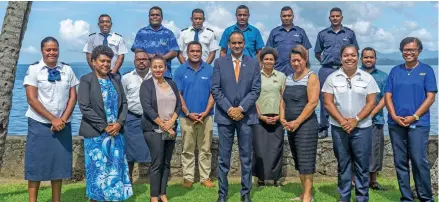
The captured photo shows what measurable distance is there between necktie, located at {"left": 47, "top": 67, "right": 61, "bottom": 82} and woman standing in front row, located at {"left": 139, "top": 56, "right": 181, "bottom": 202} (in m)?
0.95

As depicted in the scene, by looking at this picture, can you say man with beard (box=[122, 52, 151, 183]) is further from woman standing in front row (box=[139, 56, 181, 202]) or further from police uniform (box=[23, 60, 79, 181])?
police uniform (box=[23, 60, 79, 181])

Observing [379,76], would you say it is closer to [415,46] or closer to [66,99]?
[415,46]

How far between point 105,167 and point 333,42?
426cm

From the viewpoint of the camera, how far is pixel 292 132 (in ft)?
21.9

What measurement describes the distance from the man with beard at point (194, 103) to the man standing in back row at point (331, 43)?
197 centimetres

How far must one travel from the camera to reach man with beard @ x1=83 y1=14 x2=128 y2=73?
27.8ft

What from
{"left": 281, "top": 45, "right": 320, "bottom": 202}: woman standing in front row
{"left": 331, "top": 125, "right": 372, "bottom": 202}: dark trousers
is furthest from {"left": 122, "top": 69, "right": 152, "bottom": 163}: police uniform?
{"left": 331, "top": 125, "right": 372, "bottom": 202}: dark trousers

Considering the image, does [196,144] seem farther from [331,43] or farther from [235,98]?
[331,43]

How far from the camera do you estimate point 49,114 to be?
615 centimetres

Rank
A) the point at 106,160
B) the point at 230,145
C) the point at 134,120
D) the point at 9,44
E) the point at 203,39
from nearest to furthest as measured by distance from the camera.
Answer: the point at 106,160 < the point at 230,145 < the point at 9,44 < the point at 134,120 < the point at 203,39

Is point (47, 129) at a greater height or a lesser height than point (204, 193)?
A: greater

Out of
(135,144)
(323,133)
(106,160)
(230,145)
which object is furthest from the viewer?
(323,133)

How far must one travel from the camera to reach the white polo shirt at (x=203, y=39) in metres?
8.70

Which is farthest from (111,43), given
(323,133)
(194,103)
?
(323,133)
